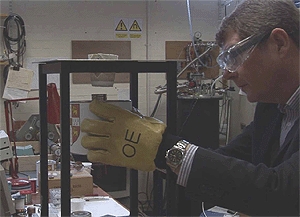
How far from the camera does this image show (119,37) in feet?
14.5

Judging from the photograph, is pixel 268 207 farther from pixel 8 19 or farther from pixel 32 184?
pixel 8 19

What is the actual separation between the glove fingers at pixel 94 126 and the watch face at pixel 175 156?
0.49 ft

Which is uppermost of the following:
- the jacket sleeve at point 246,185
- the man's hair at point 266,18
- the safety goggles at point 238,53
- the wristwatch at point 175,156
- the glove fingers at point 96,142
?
the man's hair at point 266,18

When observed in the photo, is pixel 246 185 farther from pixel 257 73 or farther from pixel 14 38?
pixel 14 38

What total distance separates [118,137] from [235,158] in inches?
10.8

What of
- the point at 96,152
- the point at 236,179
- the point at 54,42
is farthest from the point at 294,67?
the point at 54,42

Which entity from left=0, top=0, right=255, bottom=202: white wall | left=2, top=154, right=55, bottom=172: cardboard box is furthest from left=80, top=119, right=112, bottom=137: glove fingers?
left=0, top=0, right=255, bottom=202: white wall

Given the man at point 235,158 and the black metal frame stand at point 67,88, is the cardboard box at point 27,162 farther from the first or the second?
the man at point 235,158

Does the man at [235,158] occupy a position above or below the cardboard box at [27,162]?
above

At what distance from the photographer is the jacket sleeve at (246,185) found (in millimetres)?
923

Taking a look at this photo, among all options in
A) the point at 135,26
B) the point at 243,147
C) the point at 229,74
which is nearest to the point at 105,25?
the point at 135,26

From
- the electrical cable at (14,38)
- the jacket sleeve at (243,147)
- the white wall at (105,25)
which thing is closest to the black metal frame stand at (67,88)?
the jacket sleeve at (243,147)

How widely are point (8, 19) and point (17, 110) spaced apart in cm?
85

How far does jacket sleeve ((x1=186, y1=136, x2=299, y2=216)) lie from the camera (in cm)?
92
